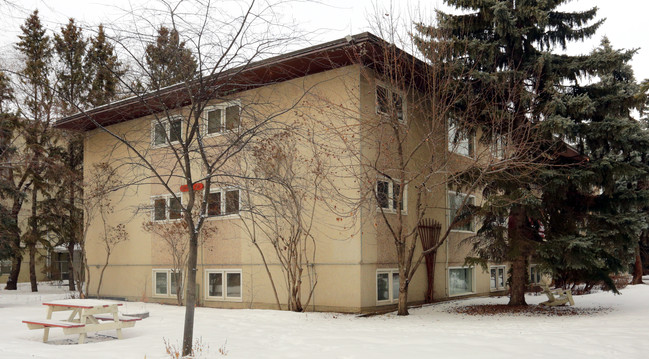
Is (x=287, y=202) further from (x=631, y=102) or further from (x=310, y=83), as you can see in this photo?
(x=631, y=102)

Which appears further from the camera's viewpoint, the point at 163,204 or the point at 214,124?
the point at 163,204

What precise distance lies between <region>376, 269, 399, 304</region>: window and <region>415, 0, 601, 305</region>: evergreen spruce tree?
2582 millimetres

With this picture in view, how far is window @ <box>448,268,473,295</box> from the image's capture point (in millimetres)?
18781

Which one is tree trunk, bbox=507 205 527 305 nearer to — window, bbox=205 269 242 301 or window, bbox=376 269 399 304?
window, bbox=376 269 399 304

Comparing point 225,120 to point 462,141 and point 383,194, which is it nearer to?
point 383,194

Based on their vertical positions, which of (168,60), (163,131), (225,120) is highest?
(168,60)

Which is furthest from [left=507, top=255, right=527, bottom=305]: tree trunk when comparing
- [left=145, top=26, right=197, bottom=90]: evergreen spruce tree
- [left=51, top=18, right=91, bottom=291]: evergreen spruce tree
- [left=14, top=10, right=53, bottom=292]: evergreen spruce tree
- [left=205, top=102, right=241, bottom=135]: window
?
[left=14, top=10, right=53, bottom=292]: evergreen spruce tree

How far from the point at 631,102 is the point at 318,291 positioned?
9.38 meters

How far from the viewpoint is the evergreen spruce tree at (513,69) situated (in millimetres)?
13797

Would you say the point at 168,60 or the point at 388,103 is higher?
the point at 388,103

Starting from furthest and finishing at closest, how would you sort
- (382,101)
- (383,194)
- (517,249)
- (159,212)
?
1. (159,212)
2. (383,194)
3. (517,249)
4. (382,101)

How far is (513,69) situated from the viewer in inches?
573

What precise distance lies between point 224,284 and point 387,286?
17.0 feet

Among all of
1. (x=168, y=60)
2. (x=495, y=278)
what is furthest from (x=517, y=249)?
(x=168, y=60)
